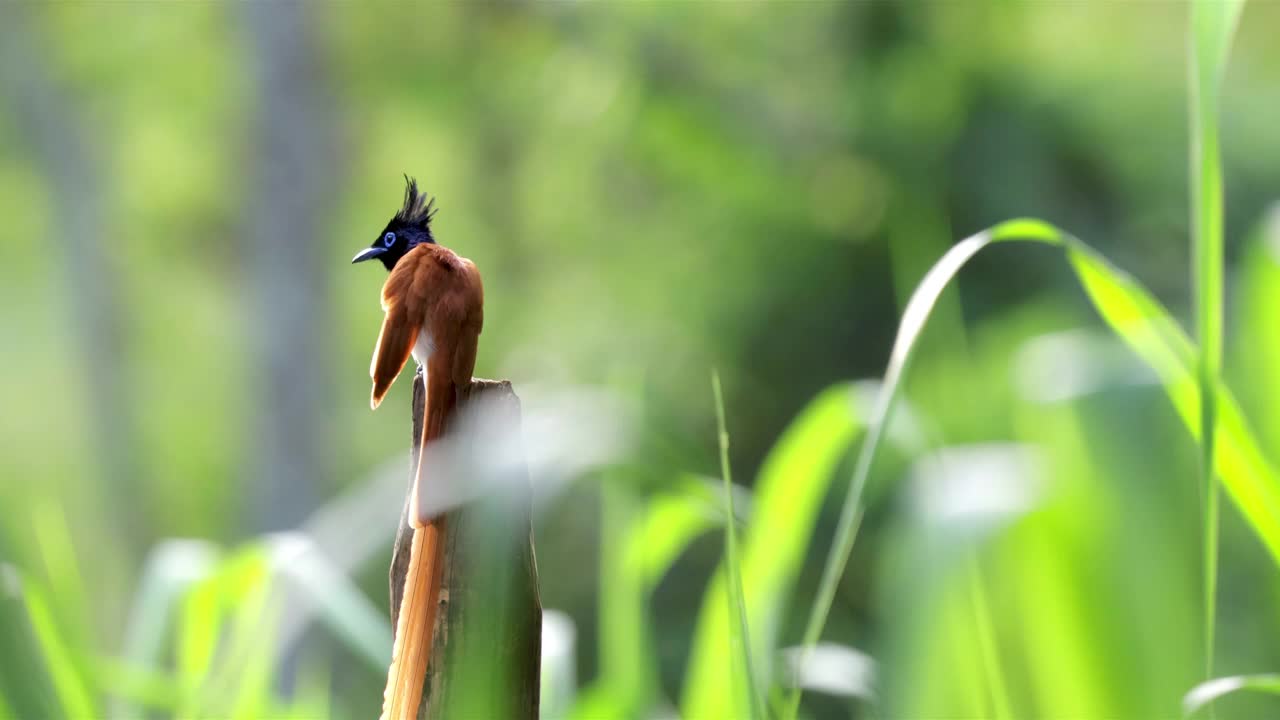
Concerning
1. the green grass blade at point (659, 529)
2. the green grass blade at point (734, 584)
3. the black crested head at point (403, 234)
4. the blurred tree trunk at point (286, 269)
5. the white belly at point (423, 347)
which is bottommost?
the green grass blade at point (734, 584)

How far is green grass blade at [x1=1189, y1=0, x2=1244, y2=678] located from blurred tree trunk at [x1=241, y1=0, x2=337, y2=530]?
3.57m

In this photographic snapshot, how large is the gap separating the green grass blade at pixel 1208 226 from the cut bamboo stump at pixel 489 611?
0.86 ft

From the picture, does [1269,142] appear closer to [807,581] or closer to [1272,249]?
[807,581]

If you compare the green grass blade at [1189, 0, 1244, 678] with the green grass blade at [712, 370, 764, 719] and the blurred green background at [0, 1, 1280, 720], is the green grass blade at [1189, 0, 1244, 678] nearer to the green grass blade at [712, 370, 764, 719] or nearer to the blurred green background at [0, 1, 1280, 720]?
the blurred green background at [0, 1, 1280, 720]

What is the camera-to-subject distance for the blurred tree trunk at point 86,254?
6.02 meters

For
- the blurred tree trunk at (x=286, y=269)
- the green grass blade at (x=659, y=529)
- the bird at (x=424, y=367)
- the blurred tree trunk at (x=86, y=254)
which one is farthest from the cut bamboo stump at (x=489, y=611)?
the blurred tree trunk at (x=86, y=254)

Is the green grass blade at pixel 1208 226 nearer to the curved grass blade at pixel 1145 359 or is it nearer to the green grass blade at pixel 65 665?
the curved grass blade at pixel 1145 359

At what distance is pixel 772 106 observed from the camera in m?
3.55

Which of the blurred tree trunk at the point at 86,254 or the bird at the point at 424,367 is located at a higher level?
the blurred tree trunk at the point at 86,254

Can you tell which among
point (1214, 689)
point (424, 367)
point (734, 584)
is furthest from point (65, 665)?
point (1214, 689)

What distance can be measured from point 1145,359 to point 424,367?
36 cm

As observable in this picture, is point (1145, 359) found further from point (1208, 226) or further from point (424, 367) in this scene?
point (424, 367)

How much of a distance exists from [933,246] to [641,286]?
5.58ft

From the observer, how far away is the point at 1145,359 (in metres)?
0.56
